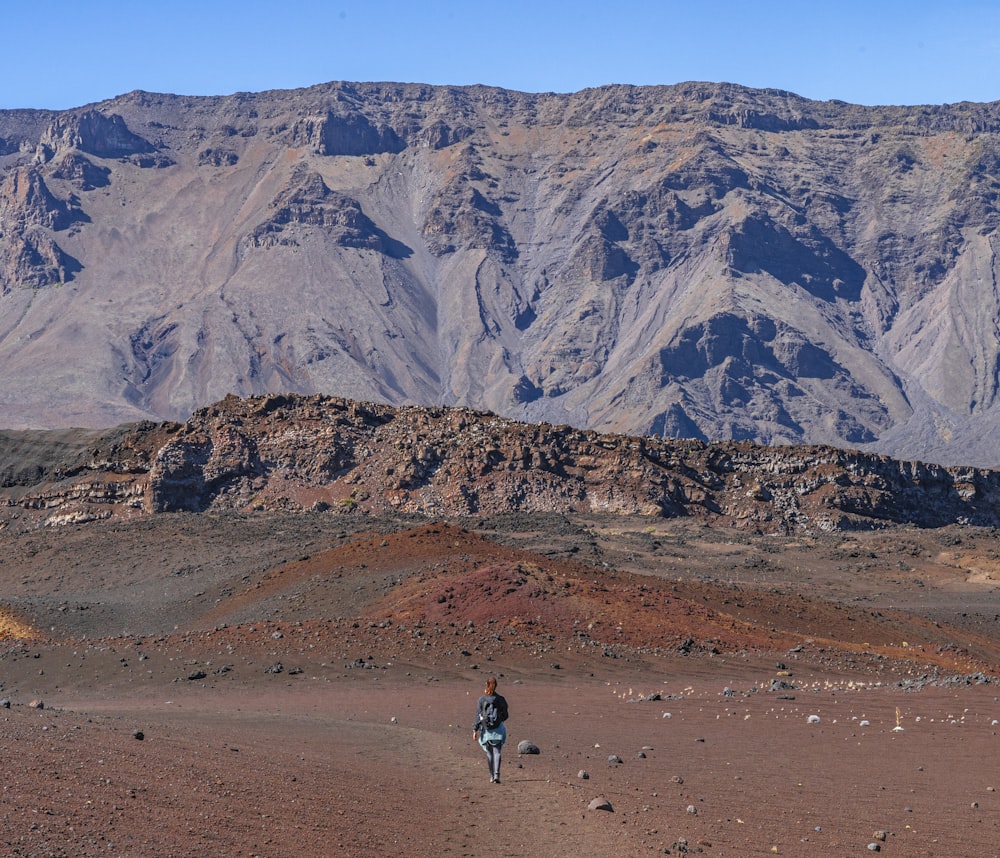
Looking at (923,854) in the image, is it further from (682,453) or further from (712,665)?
(682,453)

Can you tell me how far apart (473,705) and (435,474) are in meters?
47.9

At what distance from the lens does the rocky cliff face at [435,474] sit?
245 feet

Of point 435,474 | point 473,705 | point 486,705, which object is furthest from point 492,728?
point 435,474

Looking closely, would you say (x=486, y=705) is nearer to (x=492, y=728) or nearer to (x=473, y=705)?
(x=492, y=728)

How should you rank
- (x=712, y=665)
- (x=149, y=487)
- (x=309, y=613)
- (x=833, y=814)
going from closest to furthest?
(x=833, y=814) → (x=712, y=665) → (x=309, y=613) → (x=149, y=487)

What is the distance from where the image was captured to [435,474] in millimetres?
75562

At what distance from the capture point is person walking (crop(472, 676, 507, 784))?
1975cm

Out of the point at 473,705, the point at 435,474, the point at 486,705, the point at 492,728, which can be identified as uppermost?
the point at 435,474

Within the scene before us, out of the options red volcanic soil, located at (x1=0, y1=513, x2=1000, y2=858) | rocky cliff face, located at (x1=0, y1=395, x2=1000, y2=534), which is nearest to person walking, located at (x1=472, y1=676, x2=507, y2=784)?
red volcanic soil, located at (x1=0, y1=513, x2=1000, y2=858)

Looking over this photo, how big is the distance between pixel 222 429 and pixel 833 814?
62966mm

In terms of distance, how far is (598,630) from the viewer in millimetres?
34719

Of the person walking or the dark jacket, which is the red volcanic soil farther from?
the dark jacket

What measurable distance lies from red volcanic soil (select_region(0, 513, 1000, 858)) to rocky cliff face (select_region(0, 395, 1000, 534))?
1405 cm

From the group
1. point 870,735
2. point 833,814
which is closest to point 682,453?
point 870,735
